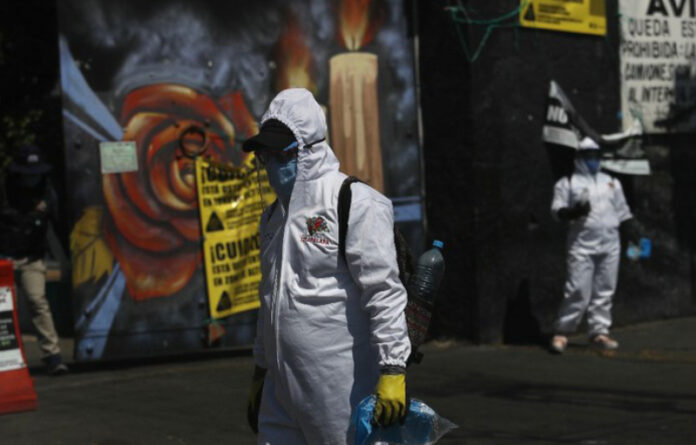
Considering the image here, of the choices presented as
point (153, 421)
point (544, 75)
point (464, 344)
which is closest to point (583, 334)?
point (464, 344)

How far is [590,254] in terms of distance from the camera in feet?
34.5

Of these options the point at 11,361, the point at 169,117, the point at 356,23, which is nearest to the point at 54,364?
the point at 11,361

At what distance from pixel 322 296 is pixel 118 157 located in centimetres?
560

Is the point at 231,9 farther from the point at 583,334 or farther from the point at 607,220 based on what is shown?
the point at 583,334

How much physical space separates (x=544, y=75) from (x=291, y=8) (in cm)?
234

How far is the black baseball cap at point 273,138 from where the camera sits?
175 inches

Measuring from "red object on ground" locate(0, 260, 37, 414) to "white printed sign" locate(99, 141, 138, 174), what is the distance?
125cm

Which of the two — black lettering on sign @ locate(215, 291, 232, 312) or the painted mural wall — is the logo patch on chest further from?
black lettering on sign @ locate(215, 291, 232, 312)

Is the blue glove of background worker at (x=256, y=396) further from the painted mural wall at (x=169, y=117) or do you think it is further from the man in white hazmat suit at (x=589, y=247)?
the man in white hazmat suit at (x=589, y=247)

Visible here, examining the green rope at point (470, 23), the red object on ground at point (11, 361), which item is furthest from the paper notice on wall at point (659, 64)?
the red object on ground at point (11, 361)

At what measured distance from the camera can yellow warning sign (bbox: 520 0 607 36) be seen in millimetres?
11000

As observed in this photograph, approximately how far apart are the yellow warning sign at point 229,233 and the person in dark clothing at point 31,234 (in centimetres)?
124

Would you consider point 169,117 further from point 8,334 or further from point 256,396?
point 256,396

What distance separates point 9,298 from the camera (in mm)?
8680
